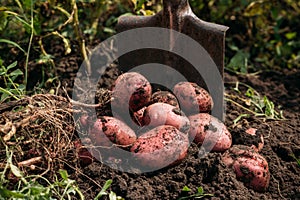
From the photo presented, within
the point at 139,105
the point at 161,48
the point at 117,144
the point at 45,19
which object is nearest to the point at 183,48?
the point at 161,48

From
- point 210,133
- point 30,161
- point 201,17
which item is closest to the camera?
point 30,161

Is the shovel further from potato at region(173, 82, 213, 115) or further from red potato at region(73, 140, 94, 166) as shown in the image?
red potato at region(73, 140, 94, 166)

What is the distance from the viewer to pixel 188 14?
2.62 metres

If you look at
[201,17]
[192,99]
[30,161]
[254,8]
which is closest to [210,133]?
[192,99]

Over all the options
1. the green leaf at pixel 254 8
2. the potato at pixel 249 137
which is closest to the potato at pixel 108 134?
the potato at pixel 249 137

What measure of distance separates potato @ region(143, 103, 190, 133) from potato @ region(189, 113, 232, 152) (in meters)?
0.04

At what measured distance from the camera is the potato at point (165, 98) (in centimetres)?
239

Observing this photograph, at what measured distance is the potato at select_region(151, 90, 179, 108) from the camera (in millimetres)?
2393

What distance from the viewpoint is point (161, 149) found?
2.12 metres

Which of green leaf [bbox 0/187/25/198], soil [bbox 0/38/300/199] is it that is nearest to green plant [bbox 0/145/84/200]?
green leaf [bbox 0/187/25/198]

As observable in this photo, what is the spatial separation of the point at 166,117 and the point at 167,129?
8cm

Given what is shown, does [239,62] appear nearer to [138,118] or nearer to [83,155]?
[138,118]

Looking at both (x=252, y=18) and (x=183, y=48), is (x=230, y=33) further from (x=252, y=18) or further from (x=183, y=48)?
(x=183, y=48)

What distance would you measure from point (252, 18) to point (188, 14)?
1139 mm
